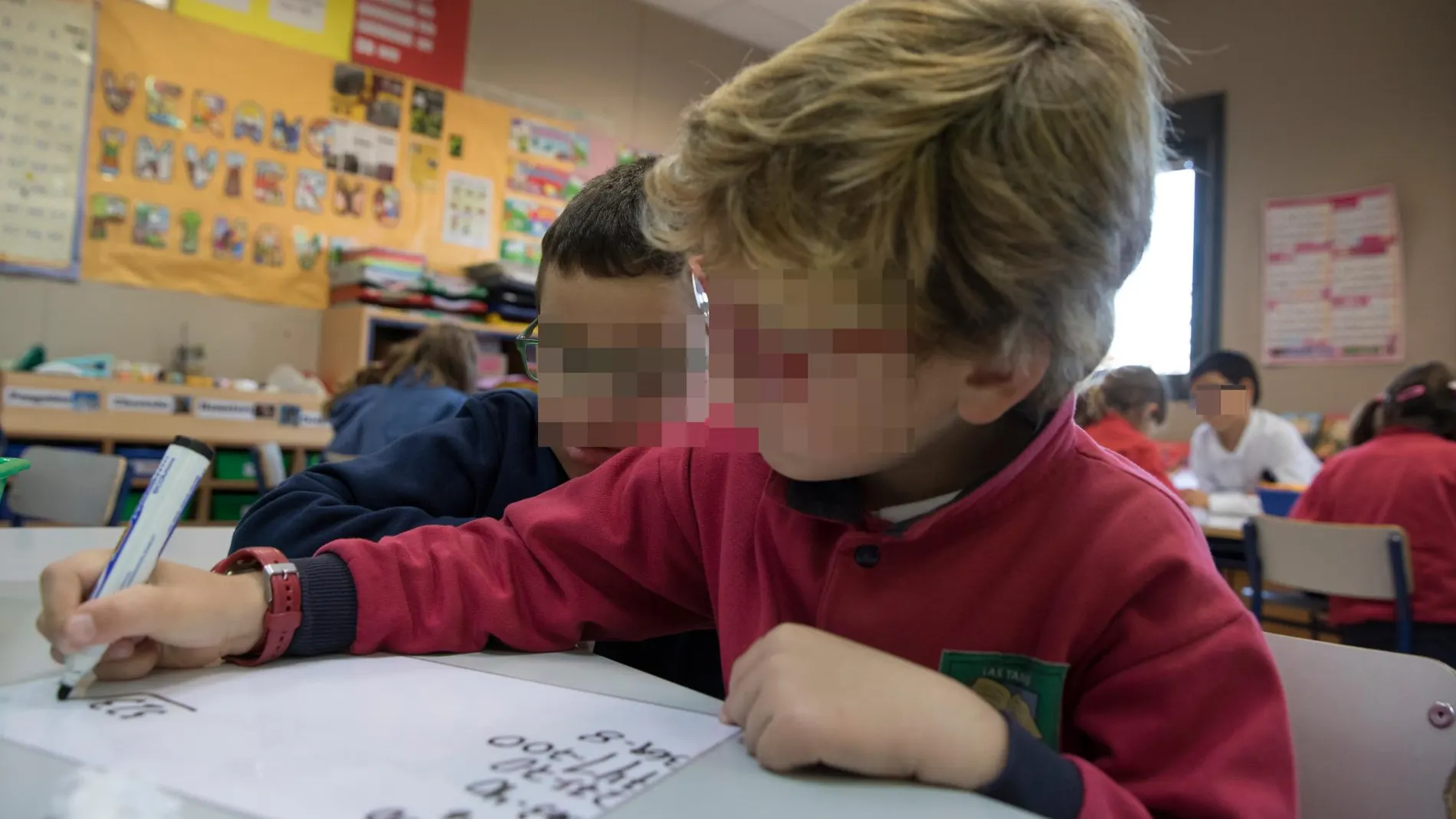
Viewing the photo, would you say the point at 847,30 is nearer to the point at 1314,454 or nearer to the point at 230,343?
the point at 230,343

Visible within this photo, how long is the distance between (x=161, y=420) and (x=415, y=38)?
1780 millimetres

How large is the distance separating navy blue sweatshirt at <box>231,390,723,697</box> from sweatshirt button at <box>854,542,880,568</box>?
10.3 inches

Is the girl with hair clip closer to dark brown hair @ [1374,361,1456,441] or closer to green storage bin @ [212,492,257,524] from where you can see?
dark brown hair @ [1374,361,1456,441]

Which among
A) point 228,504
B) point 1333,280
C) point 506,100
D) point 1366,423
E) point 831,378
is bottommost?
point 228,504

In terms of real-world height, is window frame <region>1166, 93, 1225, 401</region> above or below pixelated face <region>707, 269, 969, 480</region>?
above

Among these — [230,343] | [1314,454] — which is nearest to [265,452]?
[230,343]

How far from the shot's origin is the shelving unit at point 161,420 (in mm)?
2533

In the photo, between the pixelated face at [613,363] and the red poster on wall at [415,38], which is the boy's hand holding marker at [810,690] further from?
the red poster on wall at [415,38]

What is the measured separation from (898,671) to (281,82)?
11.6ft

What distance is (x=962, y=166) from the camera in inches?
19.3

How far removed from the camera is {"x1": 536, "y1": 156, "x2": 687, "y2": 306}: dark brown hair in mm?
942

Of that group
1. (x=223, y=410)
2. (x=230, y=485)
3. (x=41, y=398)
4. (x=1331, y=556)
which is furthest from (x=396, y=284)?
(x=1331, y=556)

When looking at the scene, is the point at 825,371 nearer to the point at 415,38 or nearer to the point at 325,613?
the point at 325,613

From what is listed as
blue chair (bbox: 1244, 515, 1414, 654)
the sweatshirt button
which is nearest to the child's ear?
the sweatshirt button
